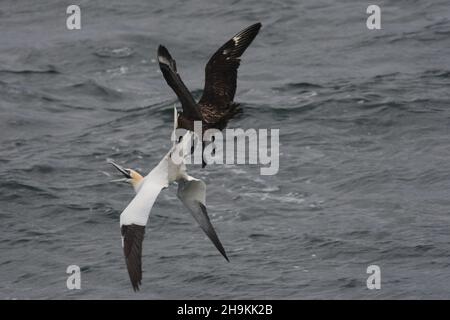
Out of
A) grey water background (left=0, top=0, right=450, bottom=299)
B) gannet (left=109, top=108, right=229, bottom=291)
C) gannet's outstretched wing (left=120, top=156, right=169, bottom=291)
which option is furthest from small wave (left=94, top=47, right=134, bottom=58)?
gannet's outstretched wing (left=120, top=156, right=169, bottom=291)

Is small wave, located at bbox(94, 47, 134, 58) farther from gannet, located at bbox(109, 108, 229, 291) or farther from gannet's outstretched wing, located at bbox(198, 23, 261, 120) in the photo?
gannet, located at bbox(109, 108, 229, 291)

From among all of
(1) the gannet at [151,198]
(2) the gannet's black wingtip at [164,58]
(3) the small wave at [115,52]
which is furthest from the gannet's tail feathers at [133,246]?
(3) the small wave at [115,52]

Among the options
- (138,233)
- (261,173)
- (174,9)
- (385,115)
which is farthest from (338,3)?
(138,233)

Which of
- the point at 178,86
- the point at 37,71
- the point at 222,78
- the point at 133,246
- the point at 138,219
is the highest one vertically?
the point at 37,71

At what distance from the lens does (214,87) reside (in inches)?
733

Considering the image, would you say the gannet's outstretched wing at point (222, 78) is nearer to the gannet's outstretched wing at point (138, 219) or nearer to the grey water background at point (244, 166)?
the gannet's outstretched wing at point (138, 219)

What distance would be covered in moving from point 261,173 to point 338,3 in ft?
33.2

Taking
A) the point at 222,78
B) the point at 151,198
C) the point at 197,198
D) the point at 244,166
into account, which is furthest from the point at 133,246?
the point at 244,166

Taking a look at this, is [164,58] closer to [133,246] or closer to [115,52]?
[133,246]

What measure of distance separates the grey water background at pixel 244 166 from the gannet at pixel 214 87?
3127 mm

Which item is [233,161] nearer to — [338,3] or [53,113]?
[53,113]

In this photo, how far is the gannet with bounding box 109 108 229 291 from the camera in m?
17.3

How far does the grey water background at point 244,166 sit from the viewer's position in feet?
68.0

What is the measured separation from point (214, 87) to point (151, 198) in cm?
195
